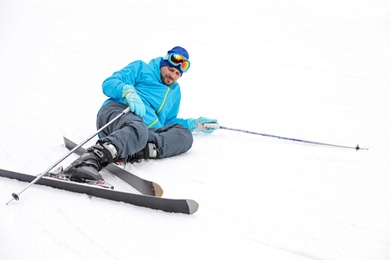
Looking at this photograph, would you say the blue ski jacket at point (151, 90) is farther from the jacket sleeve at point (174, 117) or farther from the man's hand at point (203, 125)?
the man's hand at point (203, 125)

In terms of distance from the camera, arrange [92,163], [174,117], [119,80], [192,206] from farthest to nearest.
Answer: [174,117] < [119,80] < [92,163] < [192,206]

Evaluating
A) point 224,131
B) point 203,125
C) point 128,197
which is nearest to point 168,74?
point 203,125

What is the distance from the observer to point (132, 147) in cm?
297

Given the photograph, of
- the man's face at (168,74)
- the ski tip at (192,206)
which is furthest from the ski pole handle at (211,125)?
the ski tip at (192,206)

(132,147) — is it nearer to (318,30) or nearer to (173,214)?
(173,214)

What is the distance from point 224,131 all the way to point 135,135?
5.59 ft

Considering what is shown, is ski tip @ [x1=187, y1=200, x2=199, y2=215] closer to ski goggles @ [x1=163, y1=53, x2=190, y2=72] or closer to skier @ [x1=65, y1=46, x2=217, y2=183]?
skier @ [x1=65, y1=46, x2=217, y2=183]

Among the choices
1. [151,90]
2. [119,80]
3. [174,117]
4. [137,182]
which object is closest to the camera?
[137,182]

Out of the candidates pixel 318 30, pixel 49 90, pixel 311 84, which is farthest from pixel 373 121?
pixel 318 30

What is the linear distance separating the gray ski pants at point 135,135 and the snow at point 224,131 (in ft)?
0.46

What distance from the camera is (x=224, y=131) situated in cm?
454

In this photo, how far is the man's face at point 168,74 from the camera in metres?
3.88

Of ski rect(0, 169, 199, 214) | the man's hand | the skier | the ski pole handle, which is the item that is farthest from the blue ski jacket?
ski rect(0, 169, 199, 214)

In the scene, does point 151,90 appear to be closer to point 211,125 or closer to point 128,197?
point 211,125
